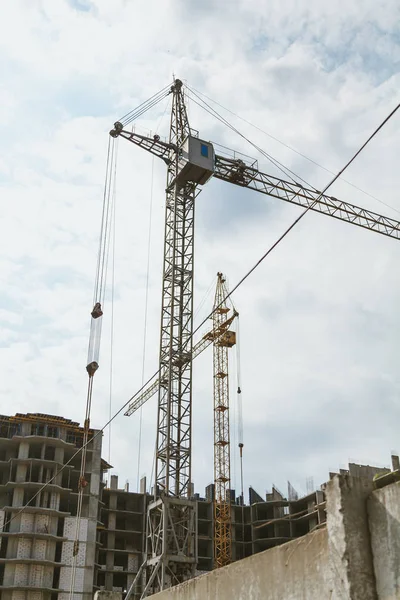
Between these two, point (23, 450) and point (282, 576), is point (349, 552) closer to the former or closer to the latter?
point (282, 576)

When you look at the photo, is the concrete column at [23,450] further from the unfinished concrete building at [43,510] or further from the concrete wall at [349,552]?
the concrete wall at [349,552]

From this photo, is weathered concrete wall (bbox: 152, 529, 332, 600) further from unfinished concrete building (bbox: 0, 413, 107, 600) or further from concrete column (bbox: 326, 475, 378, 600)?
unfinished concrete building (bbox: 0, 413, 107, 600)

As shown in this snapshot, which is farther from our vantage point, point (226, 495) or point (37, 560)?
point (226, 495)

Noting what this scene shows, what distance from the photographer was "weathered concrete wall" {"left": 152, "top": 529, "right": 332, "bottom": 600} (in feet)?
22.1

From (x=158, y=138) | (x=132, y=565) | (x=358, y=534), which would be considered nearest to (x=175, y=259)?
(x=158, y=138)

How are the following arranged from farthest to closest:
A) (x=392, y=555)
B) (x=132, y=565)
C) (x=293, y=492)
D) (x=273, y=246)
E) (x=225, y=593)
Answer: (x=293, y=492), (x=132, y=565), (x=273, y=246), (x=225, y=593), (x=392, y=555)

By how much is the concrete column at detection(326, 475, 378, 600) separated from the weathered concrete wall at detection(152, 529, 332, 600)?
194 millimetres

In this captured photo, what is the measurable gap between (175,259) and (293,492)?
41.0 metres

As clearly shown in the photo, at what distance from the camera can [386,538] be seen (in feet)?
20.0

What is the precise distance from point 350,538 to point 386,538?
12.3 inches

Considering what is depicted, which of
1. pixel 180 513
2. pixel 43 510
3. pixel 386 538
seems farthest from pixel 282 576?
pixel 43 510

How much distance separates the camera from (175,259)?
124 feet

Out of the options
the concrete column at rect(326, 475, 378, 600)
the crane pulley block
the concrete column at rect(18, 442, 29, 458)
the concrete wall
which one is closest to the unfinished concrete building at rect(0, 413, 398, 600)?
the concrete column at rect(18, 442, 29, 458)

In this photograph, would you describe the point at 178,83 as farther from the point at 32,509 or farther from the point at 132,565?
the point at 132,565
